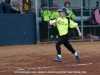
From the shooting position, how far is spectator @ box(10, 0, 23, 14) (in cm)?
1547

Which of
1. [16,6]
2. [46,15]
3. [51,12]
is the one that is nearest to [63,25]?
[46,15]

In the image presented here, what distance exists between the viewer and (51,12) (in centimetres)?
1570

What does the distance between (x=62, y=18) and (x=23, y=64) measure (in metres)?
1.85

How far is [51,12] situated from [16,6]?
1.80 meters

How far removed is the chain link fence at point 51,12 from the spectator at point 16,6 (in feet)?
2.41

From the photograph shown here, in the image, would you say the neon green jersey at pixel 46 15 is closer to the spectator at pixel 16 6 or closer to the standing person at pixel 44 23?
the standing person at pixel 44 23

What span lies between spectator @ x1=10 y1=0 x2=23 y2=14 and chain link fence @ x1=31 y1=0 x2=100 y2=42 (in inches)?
29.0

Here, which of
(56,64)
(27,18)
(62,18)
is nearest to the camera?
(56,64)

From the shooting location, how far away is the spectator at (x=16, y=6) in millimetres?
15469

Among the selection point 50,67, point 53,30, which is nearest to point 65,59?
point 50,67

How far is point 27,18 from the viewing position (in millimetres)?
15641

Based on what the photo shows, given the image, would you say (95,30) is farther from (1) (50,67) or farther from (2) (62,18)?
(1) (50,67)

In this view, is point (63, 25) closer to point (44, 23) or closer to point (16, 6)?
point (44, 23)

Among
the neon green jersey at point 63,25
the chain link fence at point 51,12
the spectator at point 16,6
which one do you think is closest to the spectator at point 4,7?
the spectator at point 16,6
